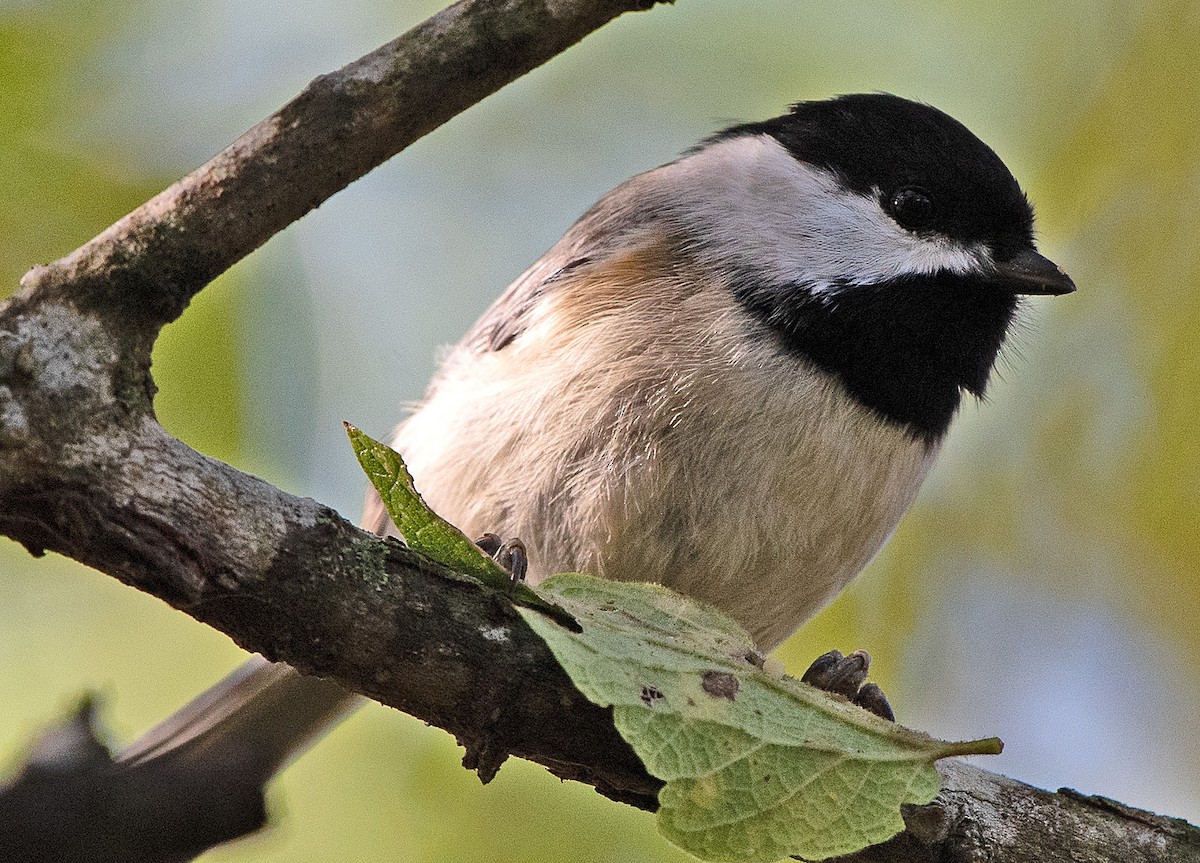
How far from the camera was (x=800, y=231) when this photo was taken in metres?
2.84

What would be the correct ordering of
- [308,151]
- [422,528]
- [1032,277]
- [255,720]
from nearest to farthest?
[308,151]
[422,528]
[1032,277]
[255,720]

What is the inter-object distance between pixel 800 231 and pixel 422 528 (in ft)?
4.59

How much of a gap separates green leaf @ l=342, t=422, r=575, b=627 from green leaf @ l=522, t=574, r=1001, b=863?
0.07m

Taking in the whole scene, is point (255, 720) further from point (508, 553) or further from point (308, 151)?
point (308, 151)

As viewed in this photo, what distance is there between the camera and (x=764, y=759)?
5.88 feet

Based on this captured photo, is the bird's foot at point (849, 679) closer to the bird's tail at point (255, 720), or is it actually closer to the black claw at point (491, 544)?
the black claw at point (491, 544)

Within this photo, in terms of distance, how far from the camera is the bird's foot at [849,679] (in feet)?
8.41

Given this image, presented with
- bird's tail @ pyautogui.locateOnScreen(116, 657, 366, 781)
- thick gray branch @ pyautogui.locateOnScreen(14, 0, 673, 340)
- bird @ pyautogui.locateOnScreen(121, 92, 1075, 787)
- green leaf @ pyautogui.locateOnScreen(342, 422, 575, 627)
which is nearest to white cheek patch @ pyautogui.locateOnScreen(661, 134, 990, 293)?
bird @ pyautogui.locateOnScreen(121, 92, 1075, 787)

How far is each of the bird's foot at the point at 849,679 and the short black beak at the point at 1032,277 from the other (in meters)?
0.90

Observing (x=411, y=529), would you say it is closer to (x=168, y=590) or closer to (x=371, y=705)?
(x=168, y=590)

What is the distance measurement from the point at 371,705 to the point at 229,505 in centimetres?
211

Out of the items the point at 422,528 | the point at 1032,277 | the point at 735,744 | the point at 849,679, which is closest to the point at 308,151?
the point at 422,528

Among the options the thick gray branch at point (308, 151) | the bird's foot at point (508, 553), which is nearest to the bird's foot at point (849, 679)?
the bird's foot at point (508, 553)

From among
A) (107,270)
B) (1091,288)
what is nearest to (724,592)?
(107,270)
